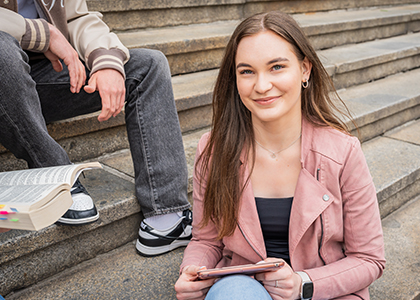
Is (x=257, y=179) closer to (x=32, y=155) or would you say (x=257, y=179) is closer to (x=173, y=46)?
(x=32, y=155)

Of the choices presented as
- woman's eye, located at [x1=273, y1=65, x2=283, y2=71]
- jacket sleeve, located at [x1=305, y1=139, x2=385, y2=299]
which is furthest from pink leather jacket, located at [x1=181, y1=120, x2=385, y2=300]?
woman's eye, located at [x1=273, y1=65, x2=283, y2=71]

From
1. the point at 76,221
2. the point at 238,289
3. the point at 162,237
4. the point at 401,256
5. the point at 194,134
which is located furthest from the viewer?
the point at 194,134

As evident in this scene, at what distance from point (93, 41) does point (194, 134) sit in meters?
1.06

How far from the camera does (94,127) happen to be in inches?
89.0

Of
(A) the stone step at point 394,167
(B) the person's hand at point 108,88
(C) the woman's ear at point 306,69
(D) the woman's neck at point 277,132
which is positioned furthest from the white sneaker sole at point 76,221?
(A) the stone step at point 394,167

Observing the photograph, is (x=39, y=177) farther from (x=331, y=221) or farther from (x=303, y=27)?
(x=303, y=27)

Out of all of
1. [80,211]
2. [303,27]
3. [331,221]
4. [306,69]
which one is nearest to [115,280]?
[80,211]

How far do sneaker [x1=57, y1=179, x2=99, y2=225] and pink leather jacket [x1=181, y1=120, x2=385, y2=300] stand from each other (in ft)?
1.70

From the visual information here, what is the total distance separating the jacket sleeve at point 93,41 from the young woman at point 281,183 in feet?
1.91

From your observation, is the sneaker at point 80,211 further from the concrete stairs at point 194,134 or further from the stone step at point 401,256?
the stone step at point 401,256

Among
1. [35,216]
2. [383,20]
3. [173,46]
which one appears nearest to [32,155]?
[35,216]

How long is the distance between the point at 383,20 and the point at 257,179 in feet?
Result: 12.5

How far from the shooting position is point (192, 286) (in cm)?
125

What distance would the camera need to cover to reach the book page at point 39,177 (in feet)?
3.71
